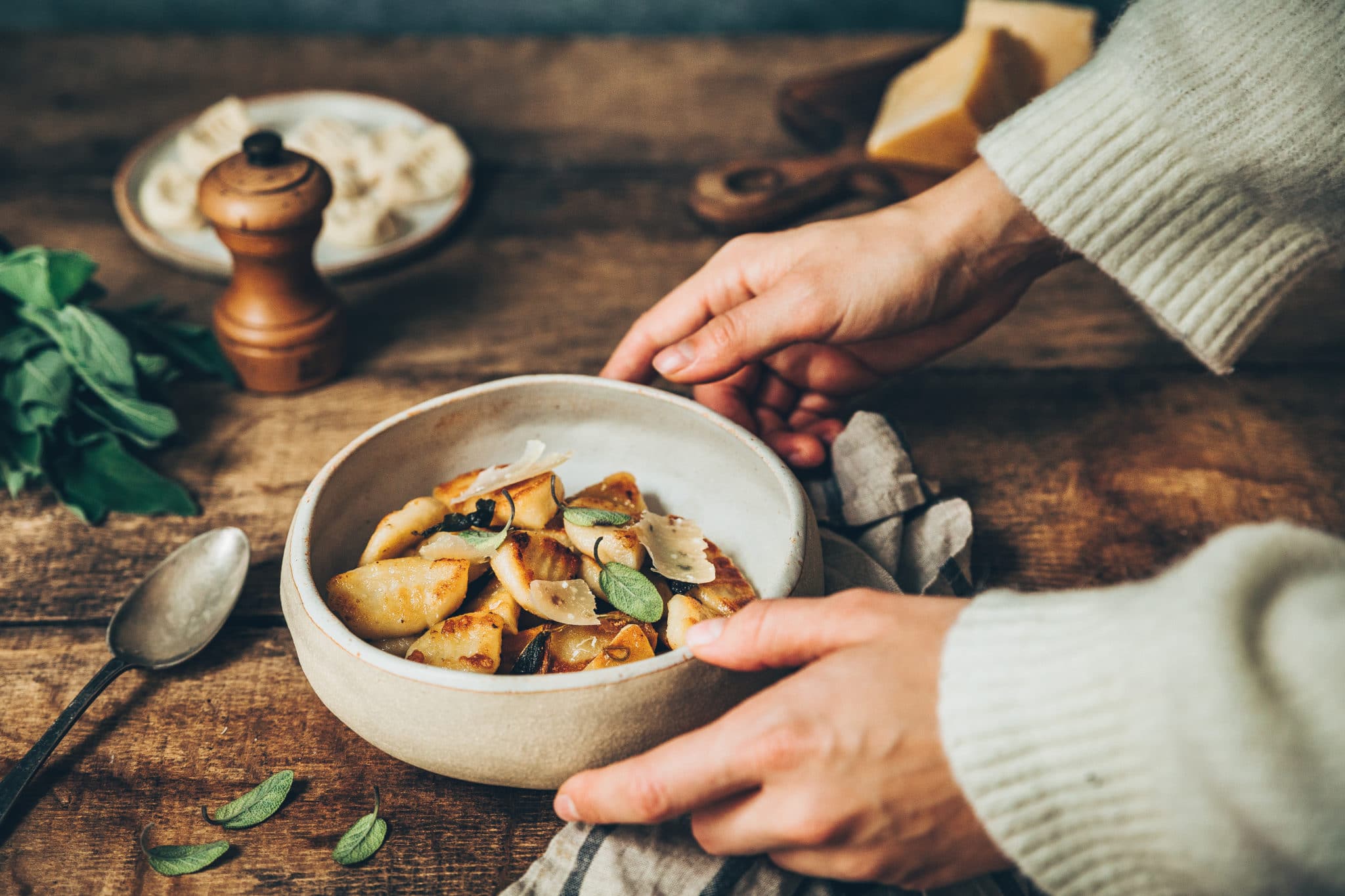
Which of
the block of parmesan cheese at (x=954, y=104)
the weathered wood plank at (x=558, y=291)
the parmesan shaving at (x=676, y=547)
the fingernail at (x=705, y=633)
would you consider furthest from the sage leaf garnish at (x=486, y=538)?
the block of parmesan cheese at (x=954, y=104)

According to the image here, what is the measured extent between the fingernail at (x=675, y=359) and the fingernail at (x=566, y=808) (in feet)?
1.49

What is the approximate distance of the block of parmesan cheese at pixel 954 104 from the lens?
59.4 inches

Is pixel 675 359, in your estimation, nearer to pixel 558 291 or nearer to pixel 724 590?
pixel 724 590

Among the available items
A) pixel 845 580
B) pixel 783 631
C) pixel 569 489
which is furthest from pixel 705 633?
pixel 569 489

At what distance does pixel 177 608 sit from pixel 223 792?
22 centimetres

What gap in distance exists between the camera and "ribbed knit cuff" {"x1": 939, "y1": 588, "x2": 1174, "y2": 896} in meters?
0.58

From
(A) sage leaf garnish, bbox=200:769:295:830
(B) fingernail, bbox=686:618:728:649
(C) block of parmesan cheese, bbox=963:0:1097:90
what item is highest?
(C) block of parmesan cheese, bbox=963:0:1097:90

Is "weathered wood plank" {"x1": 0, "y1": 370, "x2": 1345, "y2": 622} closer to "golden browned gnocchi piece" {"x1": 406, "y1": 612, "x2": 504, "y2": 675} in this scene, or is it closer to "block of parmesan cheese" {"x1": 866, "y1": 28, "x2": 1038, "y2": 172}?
"golden browned gnocchi piece" {"x1": 406, "y1": 612, "x2": 504, "y2": 675}

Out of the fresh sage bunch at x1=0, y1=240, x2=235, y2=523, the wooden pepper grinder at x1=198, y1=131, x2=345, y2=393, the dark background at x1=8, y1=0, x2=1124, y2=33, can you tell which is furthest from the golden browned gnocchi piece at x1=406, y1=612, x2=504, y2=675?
the dark background at x1=8, y1=0, x2=1124, y2=33

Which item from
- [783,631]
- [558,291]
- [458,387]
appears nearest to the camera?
[783,631]

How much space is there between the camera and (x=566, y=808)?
2.22 ft

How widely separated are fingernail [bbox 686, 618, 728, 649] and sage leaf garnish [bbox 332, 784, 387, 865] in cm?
29

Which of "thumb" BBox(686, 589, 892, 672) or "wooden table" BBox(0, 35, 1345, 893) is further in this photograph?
"wooden table" BBox(0, 35, 1345, 893)

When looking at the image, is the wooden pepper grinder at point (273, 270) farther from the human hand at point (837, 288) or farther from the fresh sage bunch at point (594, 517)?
the fresh sage bunch at point (594, 517)
